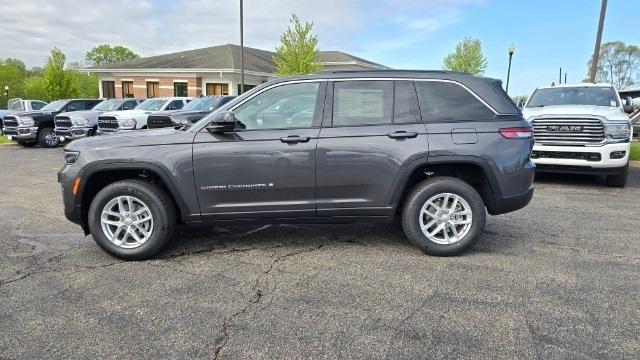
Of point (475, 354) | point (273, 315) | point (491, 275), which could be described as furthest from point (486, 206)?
point (273, 315)

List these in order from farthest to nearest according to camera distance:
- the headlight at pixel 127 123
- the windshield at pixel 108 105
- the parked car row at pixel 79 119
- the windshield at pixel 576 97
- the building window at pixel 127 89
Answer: the building window at pixel 127 89, the windshield at pixel 108 105, the parked car row at pixel 79 119, the headlight at pixel 127 123, the windshield at pixel 576 97

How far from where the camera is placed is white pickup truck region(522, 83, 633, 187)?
782cm

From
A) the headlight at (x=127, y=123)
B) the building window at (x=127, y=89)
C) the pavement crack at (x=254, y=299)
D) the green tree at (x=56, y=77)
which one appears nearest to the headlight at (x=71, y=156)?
the pavement crack at (x=254, y=299)

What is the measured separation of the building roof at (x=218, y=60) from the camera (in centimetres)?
3441

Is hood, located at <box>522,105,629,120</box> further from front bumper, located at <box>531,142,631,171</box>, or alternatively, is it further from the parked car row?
the parked car row

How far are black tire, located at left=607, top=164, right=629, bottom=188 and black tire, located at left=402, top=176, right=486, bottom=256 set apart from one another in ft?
17.4

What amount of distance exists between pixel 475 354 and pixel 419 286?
3.30 feet

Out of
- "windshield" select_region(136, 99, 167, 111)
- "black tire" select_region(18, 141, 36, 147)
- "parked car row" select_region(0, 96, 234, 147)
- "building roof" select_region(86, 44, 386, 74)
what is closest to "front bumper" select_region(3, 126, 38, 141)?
"parked car row" select_region(0, 96, 234, 147)

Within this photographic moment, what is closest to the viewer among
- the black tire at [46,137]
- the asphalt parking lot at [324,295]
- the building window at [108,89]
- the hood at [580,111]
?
the asphalt parking lot at [324,295]

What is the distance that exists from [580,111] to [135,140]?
7.68 metres

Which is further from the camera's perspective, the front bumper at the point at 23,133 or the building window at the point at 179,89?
the building window at the point at 179,89

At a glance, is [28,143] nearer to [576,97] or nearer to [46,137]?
[46,137]

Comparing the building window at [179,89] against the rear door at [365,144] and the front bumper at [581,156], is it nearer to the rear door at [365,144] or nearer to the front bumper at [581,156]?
the front bumper at [581,156]

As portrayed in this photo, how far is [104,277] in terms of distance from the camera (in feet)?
13.0
